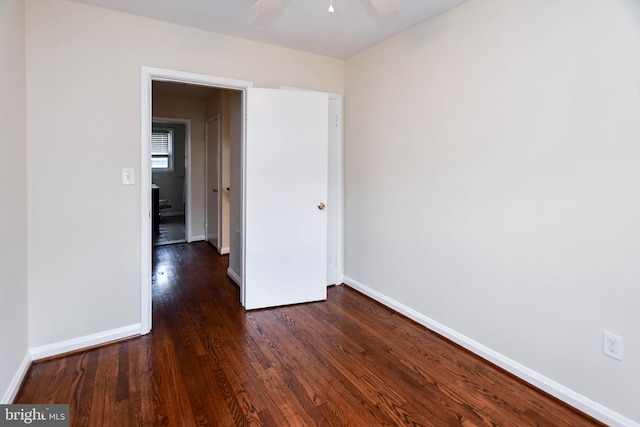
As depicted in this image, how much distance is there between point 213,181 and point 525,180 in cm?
454

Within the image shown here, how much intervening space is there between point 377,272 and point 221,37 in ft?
8.41

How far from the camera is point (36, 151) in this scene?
86.6 inches

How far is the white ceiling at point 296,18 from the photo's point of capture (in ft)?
7.71

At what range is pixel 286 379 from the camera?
2.04 m

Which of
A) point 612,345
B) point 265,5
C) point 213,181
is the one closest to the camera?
point 612,345

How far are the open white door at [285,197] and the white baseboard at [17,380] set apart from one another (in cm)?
151

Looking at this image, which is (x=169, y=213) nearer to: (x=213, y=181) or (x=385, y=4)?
(x=213, y=181)

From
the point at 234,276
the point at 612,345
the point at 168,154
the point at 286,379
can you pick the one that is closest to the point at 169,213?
the point at 168,154

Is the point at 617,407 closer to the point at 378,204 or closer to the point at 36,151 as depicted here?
the point at 378,204

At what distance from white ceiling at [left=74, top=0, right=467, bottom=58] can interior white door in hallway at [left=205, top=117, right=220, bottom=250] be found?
2495 mm

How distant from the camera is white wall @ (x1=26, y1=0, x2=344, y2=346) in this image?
2.22 meters

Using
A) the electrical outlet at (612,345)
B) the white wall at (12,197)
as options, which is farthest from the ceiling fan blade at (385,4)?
the electrical outlet at (612,345)

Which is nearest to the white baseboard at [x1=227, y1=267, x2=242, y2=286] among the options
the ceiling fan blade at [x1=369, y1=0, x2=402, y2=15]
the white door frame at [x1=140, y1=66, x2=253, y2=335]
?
the white door frame at [x1=140, y1=66, x2=253, y2=335]

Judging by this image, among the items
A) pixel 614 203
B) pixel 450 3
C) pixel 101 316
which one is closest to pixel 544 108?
pixel 614 203
